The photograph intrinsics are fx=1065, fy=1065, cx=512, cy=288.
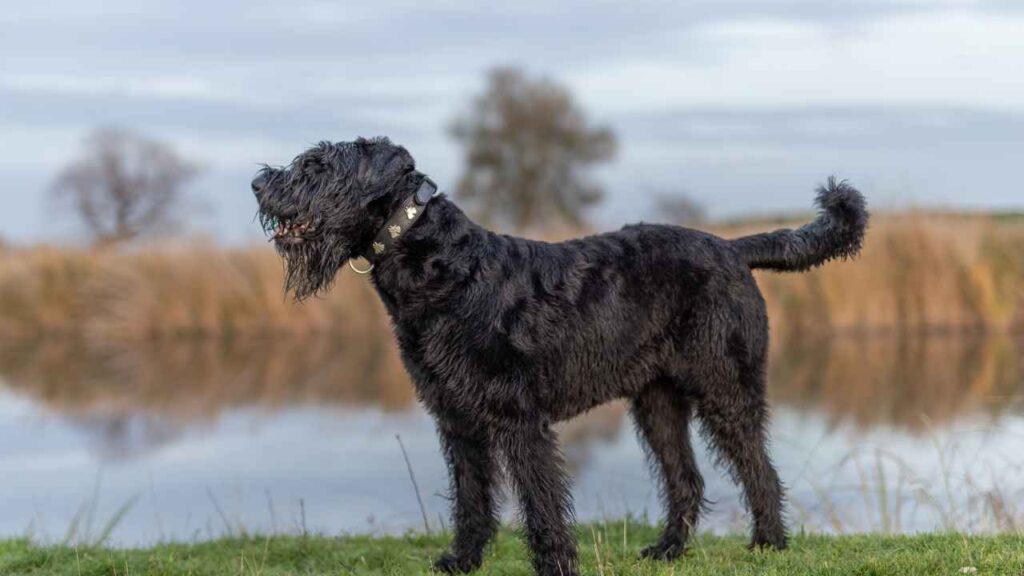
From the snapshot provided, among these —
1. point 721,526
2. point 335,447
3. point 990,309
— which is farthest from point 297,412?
point 990,309

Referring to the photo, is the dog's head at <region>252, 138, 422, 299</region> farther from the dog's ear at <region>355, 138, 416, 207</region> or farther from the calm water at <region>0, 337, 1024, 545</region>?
the calm water at <region>0, 337, 1024, 545</region>

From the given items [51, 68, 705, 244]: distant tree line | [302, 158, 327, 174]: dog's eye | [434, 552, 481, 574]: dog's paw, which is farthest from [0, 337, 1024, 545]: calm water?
[51, 68, 705, 244]: distant tree line

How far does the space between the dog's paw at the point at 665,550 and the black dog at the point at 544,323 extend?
0.04 feet

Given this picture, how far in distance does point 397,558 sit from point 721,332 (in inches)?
99.4

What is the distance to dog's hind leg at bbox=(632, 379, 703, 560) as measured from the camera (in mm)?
6445

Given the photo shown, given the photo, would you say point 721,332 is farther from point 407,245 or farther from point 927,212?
point 927,212

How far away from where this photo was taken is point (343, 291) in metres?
20.7

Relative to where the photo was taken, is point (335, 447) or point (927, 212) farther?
point (927, 212)

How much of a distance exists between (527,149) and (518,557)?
36.1m

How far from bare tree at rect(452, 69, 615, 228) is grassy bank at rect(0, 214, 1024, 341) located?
20.0m

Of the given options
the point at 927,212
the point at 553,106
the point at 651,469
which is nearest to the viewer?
the point at 651,469

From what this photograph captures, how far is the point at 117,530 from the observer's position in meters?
9.02

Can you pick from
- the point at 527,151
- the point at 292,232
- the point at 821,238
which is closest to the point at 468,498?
the point at 292,232

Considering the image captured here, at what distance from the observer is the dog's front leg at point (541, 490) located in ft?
18.1
